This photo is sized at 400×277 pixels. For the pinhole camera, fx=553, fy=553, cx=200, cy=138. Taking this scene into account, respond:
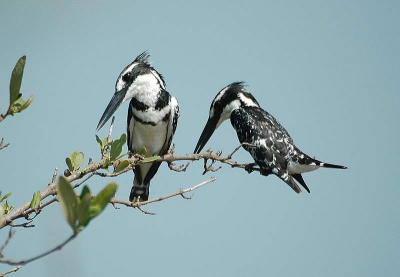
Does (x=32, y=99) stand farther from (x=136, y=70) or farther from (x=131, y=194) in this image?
(x=131, y=194)

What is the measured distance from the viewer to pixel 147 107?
5.49 m

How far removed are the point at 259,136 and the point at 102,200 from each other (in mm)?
3952

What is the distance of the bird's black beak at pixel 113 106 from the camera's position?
15.7ft

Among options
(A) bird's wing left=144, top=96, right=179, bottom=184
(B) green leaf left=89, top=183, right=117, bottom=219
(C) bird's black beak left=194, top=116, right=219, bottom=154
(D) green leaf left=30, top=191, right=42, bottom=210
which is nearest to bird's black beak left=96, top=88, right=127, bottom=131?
(A) bird's wing left=144, top=96, right=179, bottom=184

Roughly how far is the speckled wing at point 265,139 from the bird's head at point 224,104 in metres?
0.16

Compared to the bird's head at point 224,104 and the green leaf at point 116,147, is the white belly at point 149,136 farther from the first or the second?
the green leaf at point 116,147

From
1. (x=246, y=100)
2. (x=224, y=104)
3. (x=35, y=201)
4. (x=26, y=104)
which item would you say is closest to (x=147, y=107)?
(x=224, y=104)

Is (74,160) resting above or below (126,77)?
below

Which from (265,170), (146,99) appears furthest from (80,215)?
(146,99)

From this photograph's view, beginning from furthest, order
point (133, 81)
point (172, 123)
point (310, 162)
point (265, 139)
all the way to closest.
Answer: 1. point (172, 123)
2. point (133, 81)
3. point (265, 139)
4. point (310, 162)

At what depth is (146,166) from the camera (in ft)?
19.7

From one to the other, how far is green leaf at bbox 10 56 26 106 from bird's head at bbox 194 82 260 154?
4122 mm

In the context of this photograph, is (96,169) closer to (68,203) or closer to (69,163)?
(69,163)

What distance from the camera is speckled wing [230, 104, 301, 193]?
4863 mm
